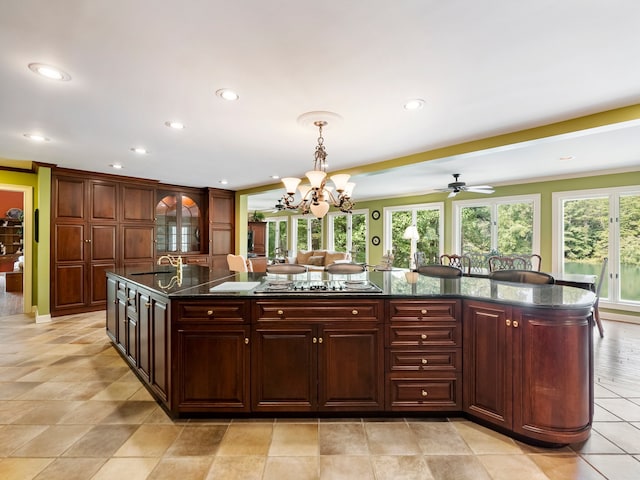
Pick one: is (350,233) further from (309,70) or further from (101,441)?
(101,441)

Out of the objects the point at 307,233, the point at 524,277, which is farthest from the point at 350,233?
the point at 524,277

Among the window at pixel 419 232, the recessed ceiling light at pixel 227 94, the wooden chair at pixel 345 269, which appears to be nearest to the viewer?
the recessed ceiling light at pixel 227 94

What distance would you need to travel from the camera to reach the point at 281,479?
5.66 feet

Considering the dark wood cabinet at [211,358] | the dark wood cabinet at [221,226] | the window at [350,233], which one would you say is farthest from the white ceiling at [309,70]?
the window at [350,233]

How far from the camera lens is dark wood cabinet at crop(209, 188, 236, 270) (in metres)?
7.34

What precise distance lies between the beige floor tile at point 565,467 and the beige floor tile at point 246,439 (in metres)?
1.62

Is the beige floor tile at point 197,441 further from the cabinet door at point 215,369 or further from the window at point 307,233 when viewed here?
the window at point 307,233

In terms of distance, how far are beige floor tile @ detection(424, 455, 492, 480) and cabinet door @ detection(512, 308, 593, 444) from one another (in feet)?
1.37

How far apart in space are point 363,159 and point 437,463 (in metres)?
3.72

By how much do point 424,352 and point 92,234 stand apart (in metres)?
5.90

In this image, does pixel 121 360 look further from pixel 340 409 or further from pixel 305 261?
pixel 305 261

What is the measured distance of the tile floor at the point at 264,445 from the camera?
70.2 inches

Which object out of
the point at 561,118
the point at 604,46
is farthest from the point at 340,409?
the point at 561,118

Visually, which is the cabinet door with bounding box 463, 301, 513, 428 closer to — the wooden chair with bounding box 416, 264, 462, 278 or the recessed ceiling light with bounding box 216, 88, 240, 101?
the wooden chair with bounding box 416, 264, 462, 278
